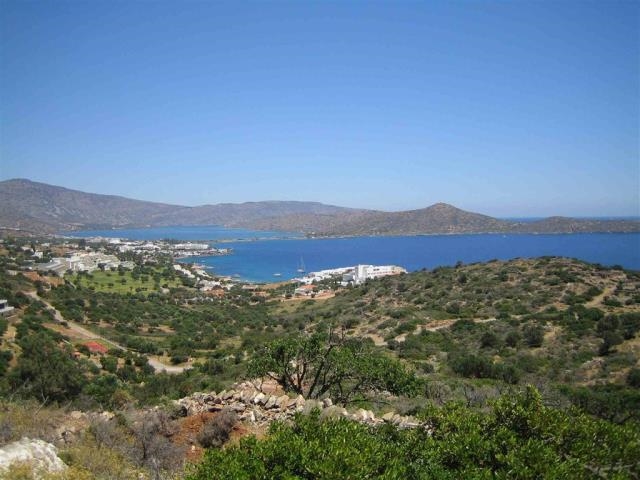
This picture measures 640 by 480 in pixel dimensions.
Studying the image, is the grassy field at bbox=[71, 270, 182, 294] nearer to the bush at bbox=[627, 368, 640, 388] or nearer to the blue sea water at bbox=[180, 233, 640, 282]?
Result: the blue sea water at bbox=[180, 233, 640, 282]

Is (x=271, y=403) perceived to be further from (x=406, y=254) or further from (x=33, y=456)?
(x=406, y=254)

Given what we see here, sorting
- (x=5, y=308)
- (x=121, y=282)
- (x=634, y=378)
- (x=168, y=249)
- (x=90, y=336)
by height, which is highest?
(x=634, y=378)

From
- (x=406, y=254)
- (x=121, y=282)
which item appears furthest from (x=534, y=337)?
(x=406, y=254)

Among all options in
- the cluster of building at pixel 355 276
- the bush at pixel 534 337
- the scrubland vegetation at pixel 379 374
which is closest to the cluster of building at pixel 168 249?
the cluster of building at pixel 355 276

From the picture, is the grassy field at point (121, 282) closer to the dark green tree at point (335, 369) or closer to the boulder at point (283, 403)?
the dark green tree at point (335, 369)

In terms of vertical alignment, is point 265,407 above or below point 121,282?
above

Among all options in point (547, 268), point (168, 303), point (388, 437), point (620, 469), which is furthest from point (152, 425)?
point (168, 303)
